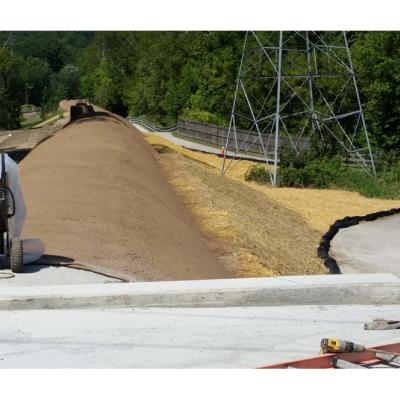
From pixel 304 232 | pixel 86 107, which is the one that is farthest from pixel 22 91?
pixel 304 232

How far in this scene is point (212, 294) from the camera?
695cm

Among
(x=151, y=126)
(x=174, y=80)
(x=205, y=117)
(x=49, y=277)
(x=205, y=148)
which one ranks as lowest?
(x=151, y=126)

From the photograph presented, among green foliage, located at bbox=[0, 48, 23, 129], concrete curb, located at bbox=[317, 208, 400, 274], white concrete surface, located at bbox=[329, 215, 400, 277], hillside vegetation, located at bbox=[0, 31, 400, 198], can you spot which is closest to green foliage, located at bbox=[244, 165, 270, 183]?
hillside vegetation, located at bbox=[0, 31, 400, 198]

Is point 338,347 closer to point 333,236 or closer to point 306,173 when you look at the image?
point 333,236

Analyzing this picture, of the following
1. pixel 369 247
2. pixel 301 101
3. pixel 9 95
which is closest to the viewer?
pixel 369 247

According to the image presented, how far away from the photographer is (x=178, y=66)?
238ft

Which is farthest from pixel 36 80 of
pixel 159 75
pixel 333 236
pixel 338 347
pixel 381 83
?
pixel 338 347

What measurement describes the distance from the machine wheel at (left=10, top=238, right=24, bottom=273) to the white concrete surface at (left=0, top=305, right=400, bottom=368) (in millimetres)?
1705

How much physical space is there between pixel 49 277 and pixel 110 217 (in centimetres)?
361

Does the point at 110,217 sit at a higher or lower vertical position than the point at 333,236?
higher

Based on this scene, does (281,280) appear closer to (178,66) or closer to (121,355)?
(121,355)

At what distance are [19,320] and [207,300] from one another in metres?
1.66

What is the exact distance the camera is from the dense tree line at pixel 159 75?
42.0 metres

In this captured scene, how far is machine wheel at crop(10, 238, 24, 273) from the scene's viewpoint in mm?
8344
